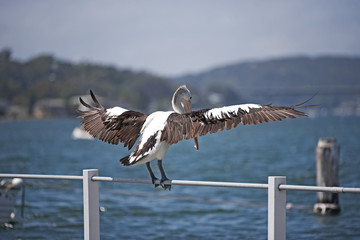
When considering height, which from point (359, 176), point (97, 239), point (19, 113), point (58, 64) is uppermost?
point (58, 64)

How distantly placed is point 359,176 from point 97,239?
18161mm

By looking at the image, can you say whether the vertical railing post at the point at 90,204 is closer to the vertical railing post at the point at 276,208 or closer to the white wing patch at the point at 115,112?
the white wing patch at the point at 115,112

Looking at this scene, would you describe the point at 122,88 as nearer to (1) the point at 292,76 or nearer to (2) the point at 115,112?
(1) the point at 292,76

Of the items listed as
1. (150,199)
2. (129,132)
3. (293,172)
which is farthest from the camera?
(293,172)

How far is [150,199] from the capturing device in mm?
13961

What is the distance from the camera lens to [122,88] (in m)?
113

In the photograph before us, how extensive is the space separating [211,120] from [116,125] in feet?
2.61

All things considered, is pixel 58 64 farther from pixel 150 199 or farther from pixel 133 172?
pixel 150 199

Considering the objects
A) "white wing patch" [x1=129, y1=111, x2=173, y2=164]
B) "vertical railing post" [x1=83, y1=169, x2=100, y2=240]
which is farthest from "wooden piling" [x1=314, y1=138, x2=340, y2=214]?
"vertical railing post" [x1=83, y1=169, x2=100, y2=240]

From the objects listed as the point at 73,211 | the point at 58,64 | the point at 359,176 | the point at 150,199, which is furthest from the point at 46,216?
the point at 58,64

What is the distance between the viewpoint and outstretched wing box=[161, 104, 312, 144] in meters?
3.90

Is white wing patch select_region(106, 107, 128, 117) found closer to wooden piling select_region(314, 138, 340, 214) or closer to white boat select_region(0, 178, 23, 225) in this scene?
white boat select_region(0, 178, 23, 225)

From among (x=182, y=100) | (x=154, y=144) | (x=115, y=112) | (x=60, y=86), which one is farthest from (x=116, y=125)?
(x=60, y=86)

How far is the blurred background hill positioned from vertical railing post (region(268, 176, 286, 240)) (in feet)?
274
